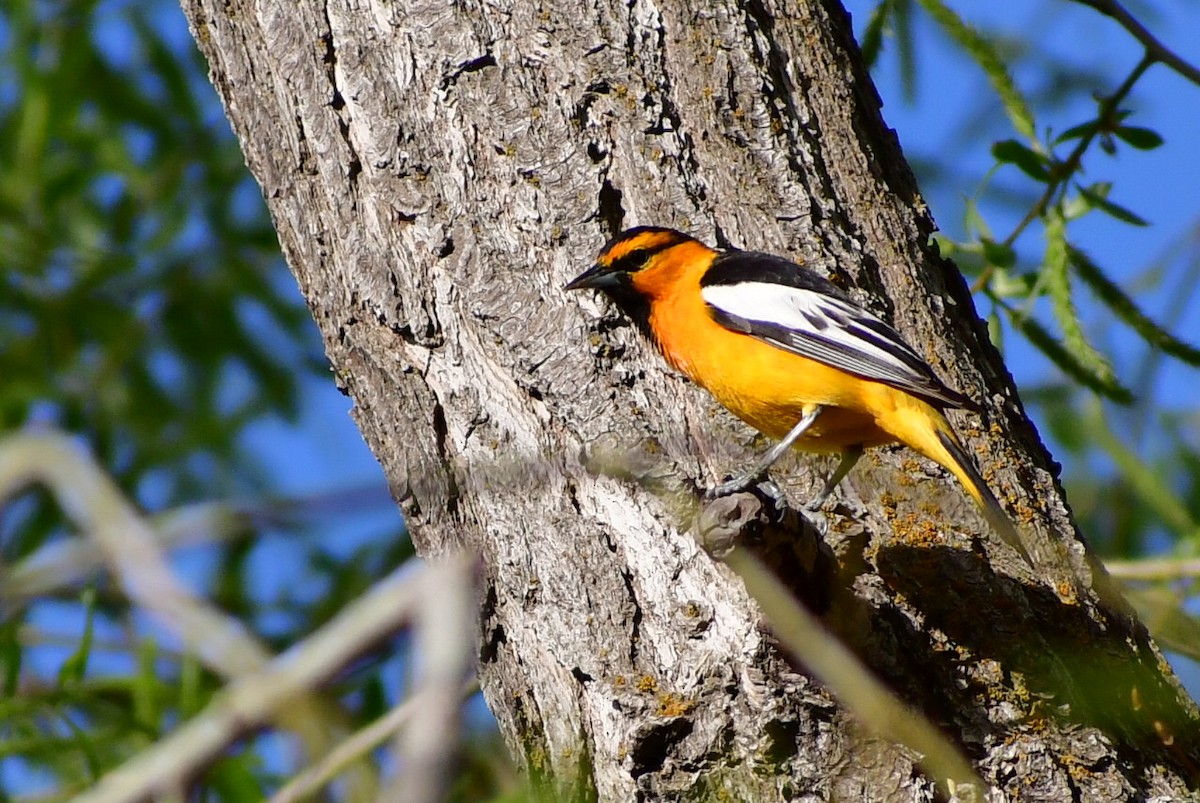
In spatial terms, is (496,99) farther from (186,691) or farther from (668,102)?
(186,691)

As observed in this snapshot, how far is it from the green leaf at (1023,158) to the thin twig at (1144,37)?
0.41 m

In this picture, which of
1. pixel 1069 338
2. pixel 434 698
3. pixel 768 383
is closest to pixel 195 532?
pixel 434 698

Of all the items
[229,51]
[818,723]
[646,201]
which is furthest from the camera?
[229,51]

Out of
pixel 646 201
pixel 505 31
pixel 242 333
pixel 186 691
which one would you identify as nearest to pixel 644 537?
pixel 646 201

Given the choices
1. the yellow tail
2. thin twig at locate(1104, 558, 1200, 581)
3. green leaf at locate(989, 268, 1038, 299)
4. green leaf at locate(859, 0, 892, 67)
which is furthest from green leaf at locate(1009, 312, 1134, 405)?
green leaf at locate(859, 0, 892, 67)

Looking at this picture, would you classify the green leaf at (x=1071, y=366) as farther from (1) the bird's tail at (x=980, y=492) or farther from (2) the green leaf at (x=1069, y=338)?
(1) the bird's tail at (x=980, y=492)

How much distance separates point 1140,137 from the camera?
3705mm

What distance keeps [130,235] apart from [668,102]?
3315 mm

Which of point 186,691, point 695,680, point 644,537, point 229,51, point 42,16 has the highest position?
point 42,16

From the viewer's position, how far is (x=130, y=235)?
5734 mm

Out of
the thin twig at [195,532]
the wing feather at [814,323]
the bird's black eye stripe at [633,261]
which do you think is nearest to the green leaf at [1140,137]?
the wing feather at [814,323]

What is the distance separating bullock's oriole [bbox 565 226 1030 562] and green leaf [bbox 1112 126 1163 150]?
112 centimetres

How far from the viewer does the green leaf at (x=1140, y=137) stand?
3.69 metres

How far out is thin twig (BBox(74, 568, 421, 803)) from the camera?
892 millimetres
